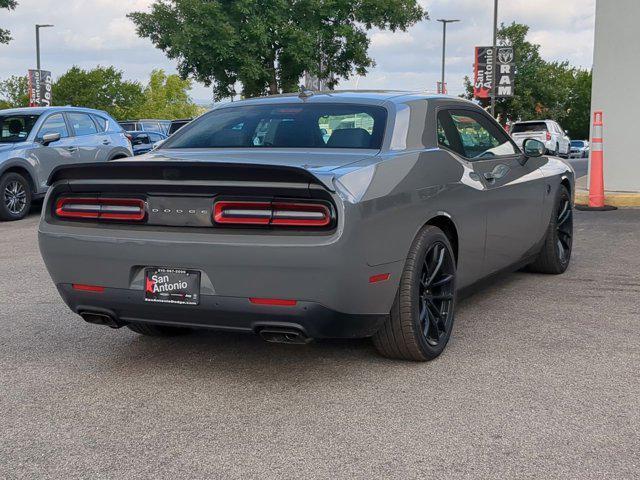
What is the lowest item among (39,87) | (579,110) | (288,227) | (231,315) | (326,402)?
(326,402)

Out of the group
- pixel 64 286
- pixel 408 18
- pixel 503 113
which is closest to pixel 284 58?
pixel 408 18

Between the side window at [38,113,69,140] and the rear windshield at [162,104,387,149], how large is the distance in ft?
26.3

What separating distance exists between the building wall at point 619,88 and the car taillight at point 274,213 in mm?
9609

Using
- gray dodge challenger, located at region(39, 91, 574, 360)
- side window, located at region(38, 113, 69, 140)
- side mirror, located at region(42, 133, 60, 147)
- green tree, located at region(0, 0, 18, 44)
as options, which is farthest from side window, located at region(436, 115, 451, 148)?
green tree, located at region(0, 0, 18, 44)

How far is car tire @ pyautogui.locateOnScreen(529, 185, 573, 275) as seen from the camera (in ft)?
21.5

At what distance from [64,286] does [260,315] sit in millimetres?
1099

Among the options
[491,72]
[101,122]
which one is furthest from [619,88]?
[491,72]

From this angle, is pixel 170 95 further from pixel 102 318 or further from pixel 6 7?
pixel 102 318

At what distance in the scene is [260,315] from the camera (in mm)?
3707

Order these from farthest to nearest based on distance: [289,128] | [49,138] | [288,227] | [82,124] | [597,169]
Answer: [82,124] < [49,138] < [597,169] < [289,128] < [288,227]

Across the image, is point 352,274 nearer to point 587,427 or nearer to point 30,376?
point 587,427

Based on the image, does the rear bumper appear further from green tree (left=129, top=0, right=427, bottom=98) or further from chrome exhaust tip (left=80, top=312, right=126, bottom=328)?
green tree (left=129, top=0, right=427, bottom=98)

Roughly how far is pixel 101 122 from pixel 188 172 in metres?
10.5

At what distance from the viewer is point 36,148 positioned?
12.1 metres
